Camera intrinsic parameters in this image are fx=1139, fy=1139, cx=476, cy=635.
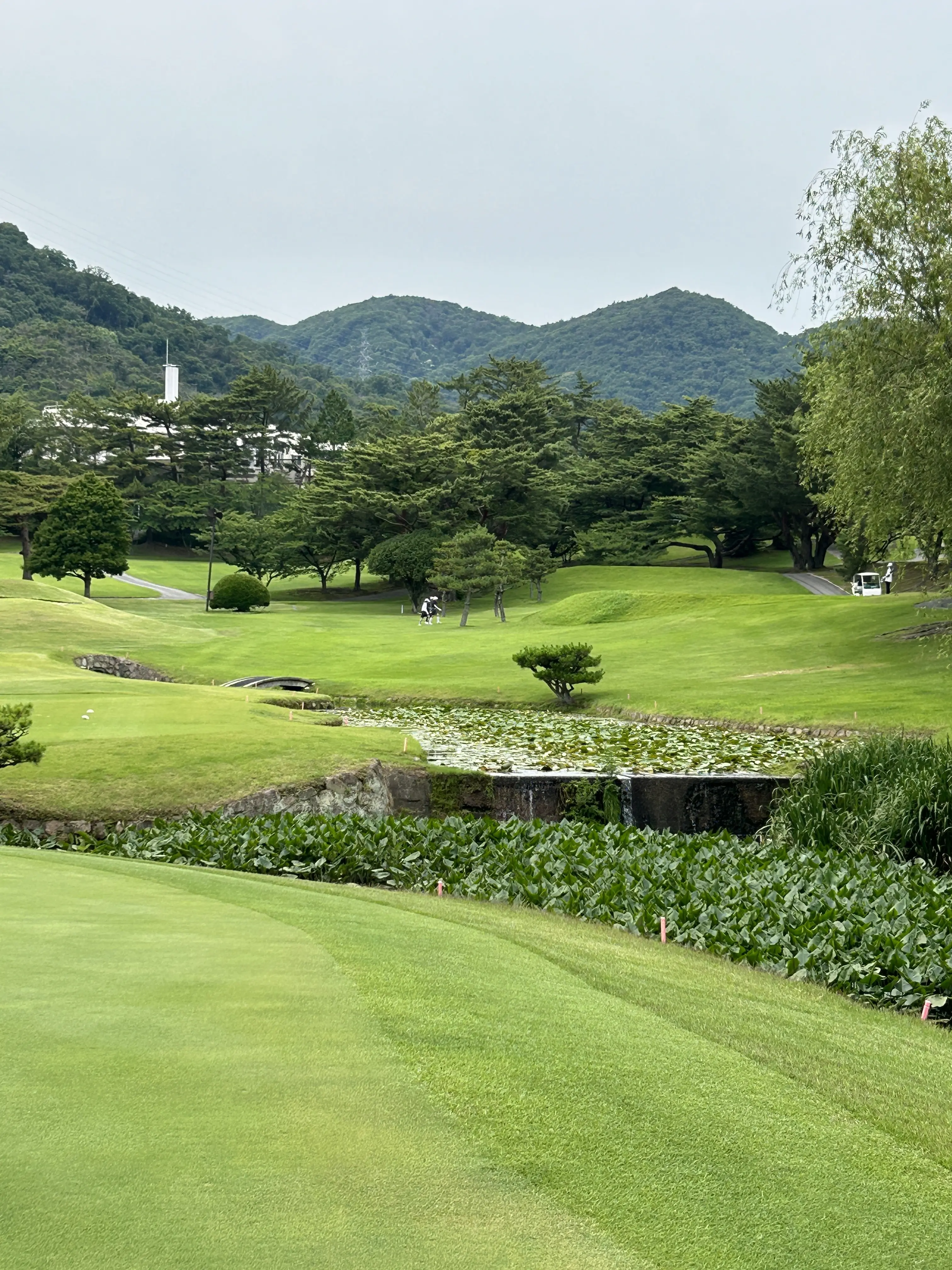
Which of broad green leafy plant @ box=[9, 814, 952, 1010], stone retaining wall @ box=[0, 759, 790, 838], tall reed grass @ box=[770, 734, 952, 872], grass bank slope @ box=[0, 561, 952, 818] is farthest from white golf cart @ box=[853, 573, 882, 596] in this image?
broad green leafy plant @ box=[9, 814, 952, 1010]

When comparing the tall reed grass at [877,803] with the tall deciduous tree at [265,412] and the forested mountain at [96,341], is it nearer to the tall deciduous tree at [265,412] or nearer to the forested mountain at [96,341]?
the tall deciduous tree at [265,412]

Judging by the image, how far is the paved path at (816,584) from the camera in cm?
6038

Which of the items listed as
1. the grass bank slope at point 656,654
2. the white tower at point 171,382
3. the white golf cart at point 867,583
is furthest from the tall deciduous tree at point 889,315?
the white tower at point 171,382

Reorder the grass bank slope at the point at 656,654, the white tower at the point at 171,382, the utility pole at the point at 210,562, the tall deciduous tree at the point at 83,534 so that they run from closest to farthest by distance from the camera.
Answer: the grass bank slope at the point at 656,654
the tall deciduous tree at the point at 83,534
the utility pole at the point at 210,562
the white tower at the point at 171,382

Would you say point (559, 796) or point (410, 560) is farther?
point (410, 560)

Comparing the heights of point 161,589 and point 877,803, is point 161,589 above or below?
above

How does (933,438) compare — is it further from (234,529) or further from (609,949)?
(234,529)

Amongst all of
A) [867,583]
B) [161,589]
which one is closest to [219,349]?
[161,589]

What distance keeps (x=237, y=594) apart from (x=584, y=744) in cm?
4001

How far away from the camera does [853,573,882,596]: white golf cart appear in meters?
54.6

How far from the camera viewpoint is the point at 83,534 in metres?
58.3

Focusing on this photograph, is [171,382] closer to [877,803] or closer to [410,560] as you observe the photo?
[410,560]

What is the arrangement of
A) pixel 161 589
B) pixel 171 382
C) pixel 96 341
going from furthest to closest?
1. pixel 96 341
2. pixel 171 382
3. pixel 161 589

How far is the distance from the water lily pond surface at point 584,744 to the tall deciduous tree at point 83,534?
33569 mm
